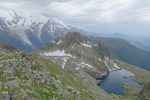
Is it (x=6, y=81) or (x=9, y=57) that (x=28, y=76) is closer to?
(x=6, y=81)

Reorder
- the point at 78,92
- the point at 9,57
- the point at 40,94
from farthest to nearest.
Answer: the point at 9,57 → the point at 78,92 → the point at 40,94

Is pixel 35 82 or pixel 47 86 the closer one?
pixel 35 82

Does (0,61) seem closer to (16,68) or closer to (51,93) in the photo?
(16,68)

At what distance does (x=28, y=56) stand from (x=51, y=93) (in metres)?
19.2

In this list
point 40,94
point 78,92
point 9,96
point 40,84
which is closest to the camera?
point 9,96

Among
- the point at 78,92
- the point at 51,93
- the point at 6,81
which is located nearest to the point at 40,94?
the point at 51,93

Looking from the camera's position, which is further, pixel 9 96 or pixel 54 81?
pixel 54 81

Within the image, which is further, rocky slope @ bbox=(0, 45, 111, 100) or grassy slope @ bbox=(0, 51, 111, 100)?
grassy slope @ bbox=(0, 51, 111, 100)

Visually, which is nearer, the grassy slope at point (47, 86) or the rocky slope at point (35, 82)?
the rocky slope at point (35, 82)

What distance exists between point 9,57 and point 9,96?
26.9 meters

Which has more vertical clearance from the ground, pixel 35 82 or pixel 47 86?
pixel 35 82

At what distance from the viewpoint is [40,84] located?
8781 cm

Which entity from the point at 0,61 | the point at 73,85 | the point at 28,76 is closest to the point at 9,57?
the point at 0,61

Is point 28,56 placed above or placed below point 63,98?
above
